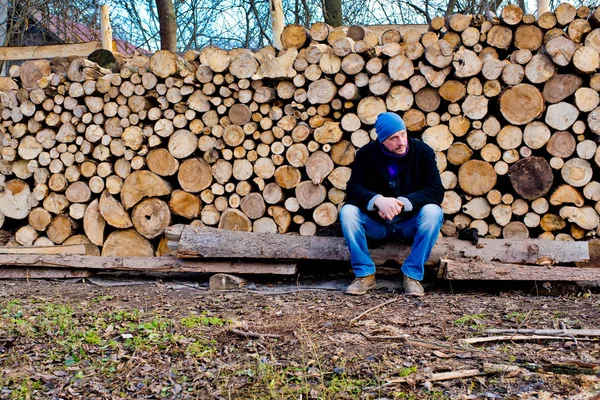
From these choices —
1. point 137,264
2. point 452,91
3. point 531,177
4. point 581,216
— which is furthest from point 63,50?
point 581,216

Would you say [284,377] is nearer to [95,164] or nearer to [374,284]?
[374,284]

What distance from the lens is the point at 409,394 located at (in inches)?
108

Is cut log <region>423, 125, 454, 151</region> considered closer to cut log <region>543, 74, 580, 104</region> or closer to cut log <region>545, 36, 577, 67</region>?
cut log <region>543, 74, 580, 104</region>

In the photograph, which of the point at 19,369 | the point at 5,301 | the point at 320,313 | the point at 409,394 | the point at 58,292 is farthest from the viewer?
the point at 58,292

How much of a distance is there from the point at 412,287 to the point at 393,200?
0.66 m

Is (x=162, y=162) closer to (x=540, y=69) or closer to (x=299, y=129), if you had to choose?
(x=299, y=129)

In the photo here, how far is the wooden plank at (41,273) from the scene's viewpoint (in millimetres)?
5555

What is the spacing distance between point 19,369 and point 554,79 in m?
4.36

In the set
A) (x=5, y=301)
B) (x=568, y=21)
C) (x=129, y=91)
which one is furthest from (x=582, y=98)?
(x=5, y=301)

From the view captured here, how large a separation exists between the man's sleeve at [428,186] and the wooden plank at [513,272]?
495 millimetres

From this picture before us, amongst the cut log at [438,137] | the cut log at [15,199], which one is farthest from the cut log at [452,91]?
the cut log at [15,199]

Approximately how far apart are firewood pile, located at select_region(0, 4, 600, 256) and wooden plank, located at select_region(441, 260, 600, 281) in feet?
1.79

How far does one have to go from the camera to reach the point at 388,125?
4.71 metres

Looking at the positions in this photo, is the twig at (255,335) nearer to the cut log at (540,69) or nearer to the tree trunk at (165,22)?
Answer: the cut log at (540,69)
